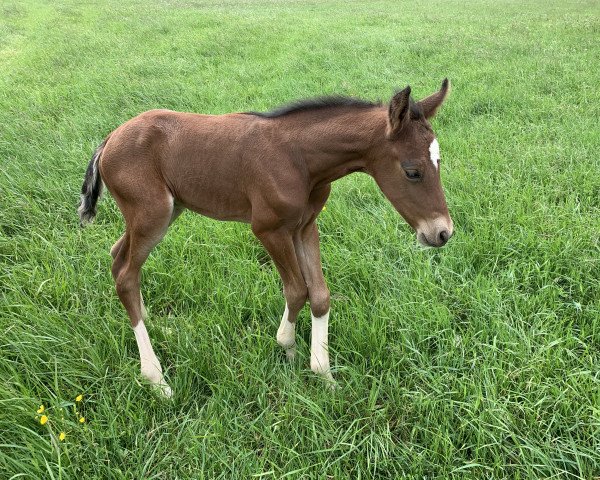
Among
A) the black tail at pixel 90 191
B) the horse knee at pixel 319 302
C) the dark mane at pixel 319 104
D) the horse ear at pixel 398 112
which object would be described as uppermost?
the horse ear at pixel 398 112

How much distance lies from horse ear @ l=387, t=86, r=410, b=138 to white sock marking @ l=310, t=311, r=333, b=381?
103cm

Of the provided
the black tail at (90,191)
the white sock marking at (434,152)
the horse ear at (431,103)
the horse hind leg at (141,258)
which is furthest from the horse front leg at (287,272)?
the black tail at (90,191)

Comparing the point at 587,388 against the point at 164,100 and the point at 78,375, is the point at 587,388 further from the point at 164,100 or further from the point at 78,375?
the point at 164,100

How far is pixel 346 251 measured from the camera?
3.19 metres

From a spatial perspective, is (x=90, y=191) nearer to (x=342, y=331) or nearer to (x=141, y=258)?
(x=141, y=258)

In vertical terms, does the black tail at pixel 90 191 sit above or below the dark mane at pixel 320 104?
below

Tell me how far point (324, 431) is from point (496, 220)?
84.9 inches

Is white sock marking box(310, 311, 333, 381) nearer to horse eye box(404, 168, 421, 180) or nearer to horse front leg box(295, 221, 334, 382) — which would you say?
horse front leg box(295, 221, 334, 382)

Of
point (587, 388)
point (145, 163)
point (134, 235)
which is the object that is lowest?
point (587, 388)

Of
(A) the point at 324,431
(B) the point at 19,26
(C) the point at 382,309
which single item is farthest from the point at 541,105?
(B) the point at 19,26

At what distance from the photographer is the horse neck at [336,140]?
6.77 feet

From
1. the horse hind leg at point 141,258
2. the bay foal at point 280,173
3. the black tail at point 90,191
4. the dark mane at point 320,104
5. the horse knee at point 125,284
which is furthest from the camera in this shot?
the black tail at point 90,191

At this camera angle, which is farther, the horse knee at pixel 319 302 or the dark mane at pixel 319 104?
the horse knee at pixel 319 302

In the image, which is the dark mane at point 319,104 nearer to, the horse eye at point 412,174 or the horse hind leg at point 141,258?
the horse eye at point 412,174
